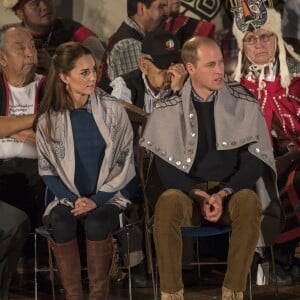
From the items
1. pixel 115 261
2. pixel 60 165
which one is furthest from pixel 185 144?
pixel 115 261

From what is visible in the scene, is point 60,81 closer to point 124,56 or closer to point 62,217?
point 62,217

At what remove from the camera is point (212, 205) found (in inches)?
174

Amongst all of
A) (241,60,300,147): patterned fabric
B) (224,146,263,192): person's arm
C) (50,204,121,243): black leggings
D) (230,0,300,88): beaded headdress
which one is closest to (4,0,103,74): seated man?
(230,0,300,88): beaded headdress

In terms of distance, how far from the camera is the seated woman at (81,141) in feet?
15.3

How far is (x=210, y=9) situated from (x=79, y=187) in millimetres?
1864

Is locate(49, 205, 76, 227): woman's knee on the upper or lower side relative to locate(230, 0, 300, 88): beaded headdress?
lower

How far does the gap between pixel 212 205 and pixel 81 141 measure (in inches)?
30.1

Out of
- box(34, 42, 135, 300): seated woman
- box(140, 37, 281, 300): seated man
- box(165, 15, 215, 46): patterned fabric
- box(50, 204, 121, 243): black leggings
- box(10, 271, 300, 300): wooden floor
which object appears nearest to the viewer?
box(50, 204, 121, 243): black leggings

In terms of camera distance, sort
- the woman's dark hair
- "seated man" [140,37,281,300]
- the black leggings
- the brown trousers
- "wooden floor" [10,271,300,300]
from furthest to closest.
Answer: "wooden floor" [10,271,300,300]
the woman's dark hair
"seated man" [140,37,281,300]
the black leggings
the brown trousers

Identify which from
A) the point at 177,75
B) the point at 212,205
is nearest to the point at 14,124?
the point at 177,75

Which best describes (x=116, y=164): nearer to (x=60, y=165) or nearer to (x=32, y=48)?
(x=60, y=165)

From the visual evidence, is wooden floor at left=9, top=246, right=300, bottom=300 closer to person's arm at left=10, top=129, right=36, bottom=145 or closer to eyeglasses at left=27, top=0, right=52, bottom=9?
person's arm at left=10, top=129, right=36, bottom=145

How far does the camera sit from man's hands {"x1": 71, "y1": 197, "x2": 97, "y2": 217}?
4543 mm

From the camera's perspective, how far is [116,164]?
4.78m
